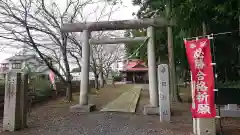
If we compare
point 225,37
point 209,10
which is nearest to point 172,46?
point 225,37

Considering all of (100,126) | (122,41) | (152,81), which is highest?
(122,41)

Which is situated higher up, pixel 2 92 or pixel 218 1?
pixel 218 1

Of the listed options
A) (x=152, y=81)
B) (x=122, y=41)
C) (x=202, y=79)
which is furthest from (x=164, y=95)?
(x=122, y=41)

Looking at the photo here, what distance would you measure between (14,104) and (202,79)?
5.48 metres

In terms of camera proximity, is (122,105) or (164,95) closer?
(164,95)

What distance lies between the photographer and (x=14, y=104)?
6555 millimetres

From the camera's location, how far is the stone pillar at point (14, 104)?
6.51m

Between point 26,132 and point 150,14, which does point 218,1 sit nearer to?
point 150,14

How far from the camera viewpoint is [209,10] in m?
7.12

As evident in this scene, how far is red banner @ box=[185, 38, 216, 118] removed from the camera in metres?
5.34

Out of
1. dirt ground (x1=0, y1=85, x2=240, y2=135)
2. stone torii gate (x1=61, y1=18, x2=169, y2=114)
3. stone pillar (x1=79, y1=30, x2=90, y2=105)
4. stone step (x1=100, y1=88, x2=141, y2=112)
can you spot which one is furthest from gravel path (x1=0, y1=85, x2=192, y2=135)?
stone step (x1=100, y1=88, x2=141, y2=112)

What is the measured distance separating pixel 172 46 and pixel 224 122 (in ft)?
17.4

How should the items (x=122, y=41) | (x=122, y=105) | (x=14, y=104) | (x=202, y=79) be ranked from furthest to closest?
(x=122, y=105)
(x=122, y=41)
(x=14, y=104)
(x=202, y=79)

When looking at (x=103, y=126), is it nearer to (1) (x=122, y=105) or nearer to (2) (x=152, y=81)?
(2) (x=152, y=81)
